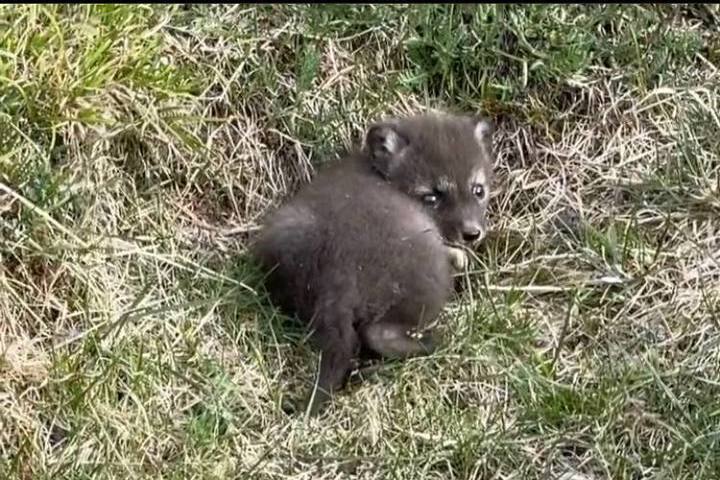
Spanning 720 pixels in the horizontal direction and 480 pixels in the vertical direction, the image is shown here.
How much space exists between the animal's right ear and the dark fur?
0.20 meters

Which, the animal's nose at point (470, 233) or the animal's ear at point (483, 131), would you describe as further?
the animal's ear at point (483, 131)

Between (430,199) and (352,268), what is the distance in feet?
2.41

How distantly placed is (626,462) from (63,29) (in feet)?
7.99

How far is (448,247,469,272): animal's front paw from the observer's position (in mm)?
5945

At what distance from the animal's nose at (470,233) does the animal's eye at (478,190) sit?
0.57 ft

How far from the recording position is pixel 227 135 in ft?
20.3

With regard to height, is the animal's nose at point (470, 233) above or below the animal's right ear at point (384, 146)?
below

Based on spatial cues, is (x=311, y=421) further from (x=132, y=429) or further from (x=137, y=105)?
(x=137, y=105)

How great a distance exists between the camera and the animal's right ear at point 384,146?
20.2 ft

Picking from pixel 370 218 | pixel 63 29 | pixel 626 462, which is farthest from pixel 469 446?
pixel 63 29

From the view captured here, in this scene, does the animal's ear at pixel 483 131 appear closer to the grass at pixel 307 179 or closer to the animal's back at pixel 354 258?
the grass at pixel 307 179

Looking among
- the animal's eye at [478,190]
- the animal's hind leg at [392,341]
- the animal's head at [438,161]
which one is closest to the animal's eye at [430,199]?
the animal's head at [438,161]

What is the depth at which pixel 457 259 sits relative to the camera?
5.96 m

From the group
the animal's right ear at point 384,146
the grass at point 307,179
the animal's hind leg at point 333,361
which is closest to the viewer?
the grass at point 307,179
